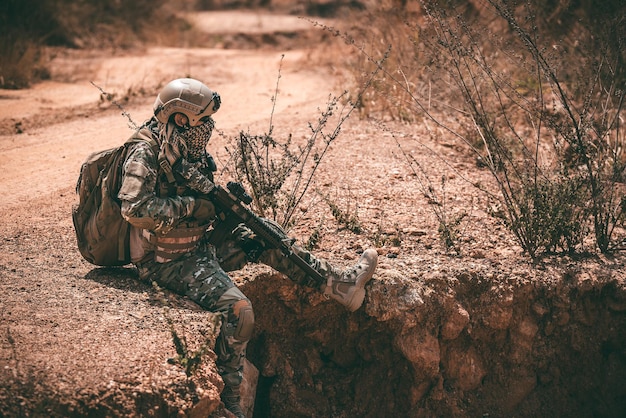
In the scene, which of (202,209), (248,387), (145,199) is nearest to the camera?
(145,199)

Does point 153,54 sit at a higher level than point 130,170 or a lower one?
higher

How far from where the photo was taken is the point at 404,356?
15.8 feet

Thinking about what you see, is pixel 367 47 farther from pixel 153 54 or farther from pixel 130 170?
pixel 130 170

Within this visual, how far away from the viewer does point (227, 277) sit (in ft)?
13.4

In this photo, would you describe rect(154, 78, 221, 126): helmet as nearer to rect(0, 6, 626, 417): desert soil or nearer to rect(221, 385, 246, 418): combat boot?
rect(0, 6, 626, 417): desert soil

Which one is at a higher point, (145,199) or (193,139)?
(193,139)

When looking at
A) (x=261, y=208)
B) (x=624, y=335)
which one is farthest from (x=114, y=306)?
(x=624, y=335)

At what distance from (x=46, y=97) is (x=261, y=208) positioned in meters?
4.68

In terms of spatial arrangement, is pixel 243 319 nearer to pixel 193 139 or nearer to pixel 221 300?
pixel 221 300

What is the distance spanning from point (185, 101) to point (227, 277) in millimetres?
893

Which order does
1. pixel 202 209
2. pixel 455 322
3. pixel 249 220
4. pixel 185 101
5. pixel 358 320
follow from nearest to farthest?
1. pixel 185 101
2. pixel 202 209
3. pixel 249 220
4. pixel 455 322
5. pixel 358 320

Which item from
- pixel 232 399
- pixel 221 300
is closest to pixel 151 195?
pixel 221 300

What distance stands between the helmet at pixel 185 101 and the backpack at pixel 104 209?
16 cm

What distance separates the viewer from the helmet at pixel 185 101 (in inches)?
154
